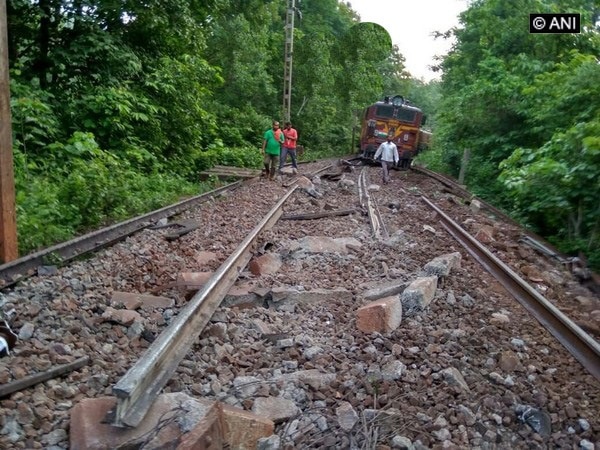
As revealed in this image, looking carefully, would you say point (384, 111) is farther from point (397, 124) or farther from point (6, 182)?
point (6, 182)

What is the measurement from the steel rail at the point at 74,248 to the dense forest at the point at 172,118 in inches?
21.4

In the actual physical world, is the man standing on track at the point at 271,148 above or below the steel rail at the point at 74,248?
above

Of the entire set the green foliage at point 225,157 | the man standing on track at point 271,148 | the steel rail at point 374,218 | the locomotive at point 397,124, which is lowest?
the steel rail at point 374,218

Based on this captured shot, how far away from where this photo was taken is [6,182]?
509cm

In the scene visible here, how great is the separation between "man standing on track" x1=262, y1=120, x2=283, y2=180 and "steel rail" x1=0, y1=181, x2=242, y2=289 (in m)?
6.33

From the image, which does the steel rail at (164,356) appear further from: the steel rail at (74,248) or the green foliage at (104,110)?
the green foliage at (104,110)

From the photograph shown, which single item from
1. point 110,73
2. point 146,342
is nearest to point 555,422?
point 146,342

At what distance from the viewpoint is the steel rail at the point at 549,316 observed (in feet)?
12.6

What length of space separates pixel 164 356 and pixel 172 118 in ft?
38.5

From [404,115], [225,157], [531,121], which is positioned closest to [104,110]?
[225,157]

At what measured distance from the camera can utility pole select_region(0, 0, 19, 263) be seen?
4926 millimetres

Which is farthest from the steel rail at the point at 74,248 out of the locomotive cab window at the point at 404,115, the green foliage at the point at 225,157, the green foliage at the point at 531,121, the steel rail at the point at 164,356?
the locomotive cab window at the point at 404,115

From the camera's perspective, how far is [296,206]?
1026 centimetres

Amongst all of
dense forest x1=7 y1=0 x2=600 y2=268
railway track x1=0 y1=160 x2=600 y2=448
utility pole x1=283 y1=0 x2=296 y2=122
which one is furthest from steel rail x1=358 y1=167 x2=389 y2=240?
utility pole x1=283 y1=0 x2=296 y2=122
